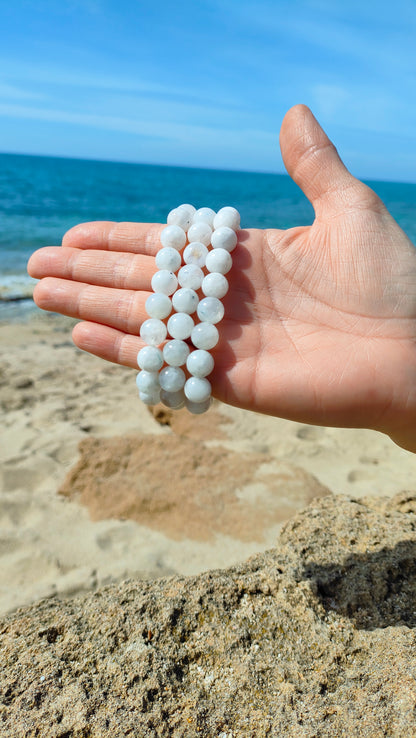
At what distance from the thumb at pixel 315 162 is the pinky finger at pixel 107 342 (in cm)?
85

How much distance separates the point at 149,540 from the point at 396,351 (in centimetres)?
148

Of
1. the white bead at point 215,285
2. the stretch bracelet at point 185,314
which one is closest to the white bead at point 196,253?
the stretch bracelet at point 185,314

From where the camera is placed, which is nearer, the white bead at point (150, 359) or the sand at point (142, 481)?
the white bead at point (150, 359)

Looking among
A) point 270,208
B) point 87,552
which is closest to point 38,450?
point 87,552

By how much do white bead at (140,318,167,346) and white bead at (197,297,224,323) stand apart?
0.14 m

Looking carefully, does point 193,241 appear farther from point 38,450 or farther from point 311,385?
point 38,450

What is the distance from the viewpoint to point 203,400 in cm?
176

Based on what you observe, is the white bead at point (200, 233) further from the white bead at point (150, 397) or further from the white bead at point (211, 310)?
the white bead at point (150, 397)

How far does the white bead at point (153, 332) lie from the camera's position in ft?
5.79

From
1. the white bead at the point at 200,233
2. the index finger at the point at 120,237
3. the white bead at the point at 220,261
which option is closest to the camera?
the white bead at the point at 220,261

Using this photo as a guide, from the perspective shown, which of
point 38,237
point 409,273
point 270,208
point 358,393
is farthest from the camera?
point 270,208

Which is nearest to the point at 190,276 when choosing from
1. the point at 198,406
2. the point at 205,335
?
the point at 205,335

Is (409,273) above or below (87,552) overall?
above

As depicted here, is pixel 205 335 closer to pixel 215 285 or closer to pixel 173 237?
pixel 215 285
